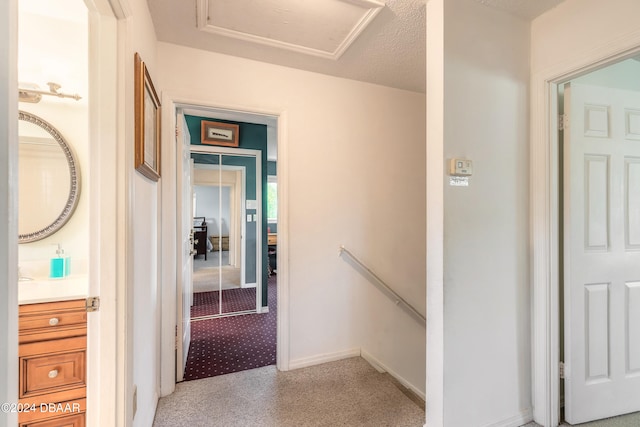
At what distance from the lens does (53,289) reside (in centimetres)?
146

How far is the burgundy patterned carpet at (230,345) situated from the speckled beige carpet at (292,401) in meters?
0.15

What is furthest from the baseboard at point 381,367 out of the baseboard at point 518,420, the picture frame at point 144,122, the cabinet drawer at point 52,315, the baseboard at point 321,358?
the picture frame at point 144,122

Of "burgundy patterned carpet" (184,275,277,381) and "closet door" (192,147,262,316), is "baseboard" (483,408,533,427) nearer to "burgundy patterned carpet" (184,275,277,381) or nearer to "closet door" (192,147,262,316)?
"burgundy patterned carpet" (184,275,277,381)

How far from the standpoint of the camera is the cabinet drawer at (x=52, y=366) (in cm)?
131

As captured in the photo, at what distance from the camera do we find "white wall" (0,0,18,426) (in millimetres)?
481

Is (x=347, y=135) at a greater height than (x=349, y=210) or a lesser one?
greater

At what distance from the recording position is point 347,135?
96.7 inches

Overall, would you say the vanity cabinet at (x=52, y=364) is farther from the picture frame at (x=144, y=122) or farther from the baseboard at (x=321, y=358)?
the baseboard at (x=321, y=358)

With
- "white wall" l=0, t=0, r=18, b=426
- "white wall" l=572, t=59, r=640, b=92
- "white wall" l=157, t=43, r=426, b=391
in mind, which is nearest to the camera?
"white wall" l=0, t=0, r=18, b=426

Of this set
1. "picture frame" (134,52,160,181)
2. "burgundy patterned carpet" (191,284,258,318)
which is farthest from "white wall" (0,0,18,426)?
"burgundy patterned carpet" (191,284,258,318)

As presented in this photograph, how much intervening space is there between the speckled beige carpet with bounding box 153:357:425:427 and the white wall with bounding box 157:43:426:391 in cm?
25

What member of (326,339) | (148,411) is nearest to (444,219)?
(326,339)

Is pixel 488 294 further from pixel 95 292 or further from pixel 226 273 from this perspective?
pixel 226 273

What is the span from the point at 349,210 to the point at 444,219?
1050 mm
